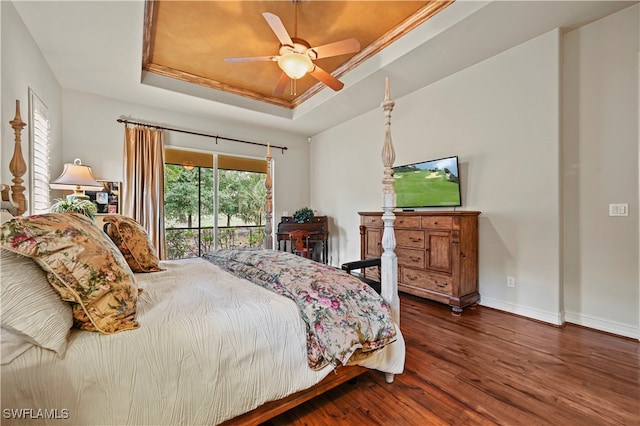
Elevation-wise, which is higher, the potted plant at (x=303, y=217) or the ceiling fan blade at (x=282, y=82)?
the ceiling fan blade at (x=282, y=82)

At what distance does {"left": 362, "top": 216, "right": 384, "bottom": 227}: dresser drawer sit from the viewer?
3785 millimetres

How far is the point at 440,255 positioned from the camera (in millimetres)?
3080

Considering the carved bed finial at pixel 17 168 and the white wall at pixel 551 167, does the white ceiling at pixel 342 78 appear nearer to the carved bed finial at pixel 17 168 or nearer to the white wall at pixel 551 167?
the white wall at pixel 551 167

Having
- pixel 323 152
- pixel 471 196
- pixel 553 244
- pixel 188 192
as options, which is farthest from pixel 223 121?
pixel 553 244

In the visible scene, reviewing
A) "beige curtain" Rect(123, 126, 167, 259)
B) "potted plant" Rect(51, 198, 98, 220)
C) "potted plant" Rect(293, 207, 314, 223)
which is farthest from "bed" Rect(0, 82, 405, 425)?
"potted plant" Rect(293, 207, 314, 223)

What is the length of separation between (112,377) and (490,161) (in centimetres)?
363

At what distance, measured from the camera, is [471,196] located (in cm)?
329

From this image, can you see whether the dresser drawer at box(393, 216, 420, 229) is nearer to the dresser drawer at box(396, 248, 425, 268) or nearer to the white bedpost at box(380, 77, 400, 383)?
the dresser drawer at box(396, 248, 425, 268)

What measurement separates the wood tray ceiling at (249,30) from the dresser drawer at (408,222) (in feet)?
6.66

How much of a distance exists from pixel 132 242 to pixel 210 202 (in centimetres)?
294

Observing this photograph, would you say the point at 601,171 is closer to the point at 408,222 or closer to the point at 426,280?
the point at 408,222

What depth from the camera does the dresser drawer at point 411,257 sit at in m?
3.28

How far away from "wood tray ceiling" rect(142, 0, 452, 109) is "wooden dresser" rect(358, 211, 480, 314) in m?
2.07

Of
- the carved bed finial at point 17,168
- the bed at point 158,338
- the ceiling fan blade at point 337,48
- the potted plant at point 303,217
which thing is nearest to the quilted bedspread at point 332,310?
the bed at point 158,338
